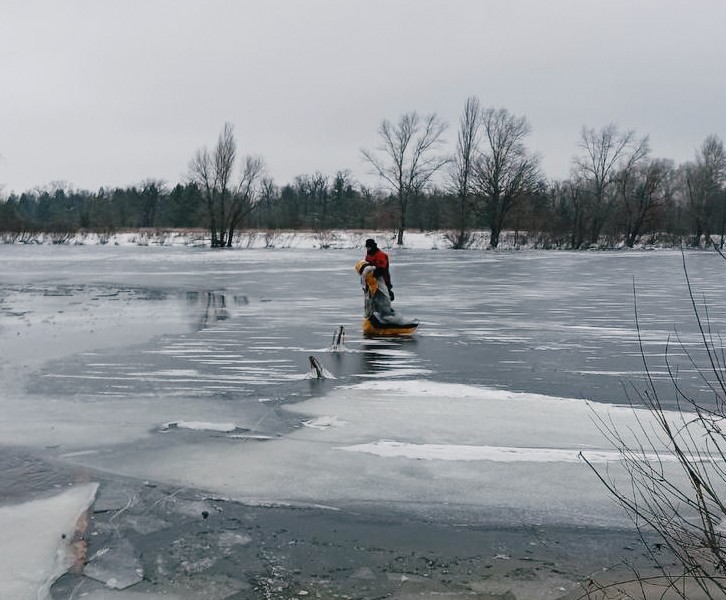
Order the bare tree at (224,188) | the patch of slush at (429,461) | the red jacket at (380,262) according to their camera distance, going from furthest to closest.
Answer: the bare tree at (224,188) → the red jacket at (380,262) → the patch of slush at (429,461)

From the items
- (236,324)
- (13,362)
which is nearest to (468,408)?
(13,362)

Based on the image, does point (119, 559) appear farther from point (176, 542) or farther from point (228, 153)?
point (228, 153)

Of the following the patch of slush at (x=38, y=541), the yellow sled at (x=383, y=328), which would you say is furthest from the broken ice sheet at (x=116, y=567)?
the yellow sled at (x=383, y=328)

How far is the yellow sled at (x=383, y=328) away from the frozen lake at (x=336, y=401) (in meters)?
0.26

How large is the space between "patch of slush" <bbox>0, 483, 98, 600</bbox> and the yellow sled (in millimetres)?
7470

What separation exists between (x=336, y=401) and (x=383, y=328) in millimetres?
4791

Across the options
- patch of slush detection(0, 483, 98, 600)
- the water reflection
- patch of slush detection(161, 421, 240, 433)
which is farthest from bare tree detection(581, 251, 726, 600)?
the water reflection

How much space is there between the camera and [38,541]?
4172 millimetres

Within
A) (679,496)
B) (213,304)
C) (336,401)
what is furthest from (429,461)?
(213,304)

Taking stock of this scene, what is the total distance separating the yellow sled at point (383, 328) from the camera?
1220cm

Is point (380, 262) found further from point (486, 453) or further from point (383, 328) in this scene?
point (486, 453)

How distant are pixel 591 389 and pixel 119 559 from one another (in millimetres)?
5750

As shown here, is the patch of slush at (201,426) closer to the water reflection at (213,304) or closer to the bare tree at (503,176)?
the water reflection at (213,304)

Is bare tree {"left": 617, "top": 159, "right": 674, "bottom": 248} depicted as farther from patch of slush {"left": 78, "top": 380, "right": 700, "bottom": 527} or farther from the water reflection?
patch of slush {"left": 78, "top": 380, "right": 700, "bottom": 527}
